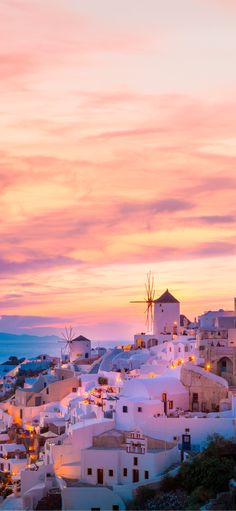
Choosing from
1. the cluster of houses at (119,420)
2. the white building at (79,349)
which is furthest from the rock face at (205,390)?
the white building at (79,349)

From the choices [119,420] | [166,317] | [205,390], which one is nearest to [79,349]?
[166,317]

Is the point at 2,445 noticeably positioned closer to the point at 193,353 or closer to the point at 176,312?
the point at 193,353

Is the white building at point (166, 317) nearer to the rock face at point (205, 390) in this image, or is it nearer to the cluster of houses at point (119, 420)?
the cluster of houses at point (119, 420)

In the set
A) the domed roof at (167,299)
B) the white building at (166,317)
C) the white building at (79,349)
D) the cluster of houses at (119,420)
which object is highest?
the domed roof at (167,299)

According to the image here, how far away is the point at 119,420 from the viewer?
119 ft

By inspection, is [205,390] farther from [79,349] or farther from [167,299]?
[79,349]

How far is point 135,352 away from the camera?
49.1m

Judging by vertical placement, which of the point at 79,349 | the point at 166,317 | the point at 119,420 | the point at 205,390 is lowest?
the point at 119,420

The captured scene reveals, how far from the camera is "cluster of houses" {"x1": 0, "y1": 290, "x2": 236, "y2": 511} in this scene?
33531mm

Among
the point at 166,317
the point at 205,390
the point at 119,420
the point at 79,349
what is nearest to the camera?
the point at 119,420

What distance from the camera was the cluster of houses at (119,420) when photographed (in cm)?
3353

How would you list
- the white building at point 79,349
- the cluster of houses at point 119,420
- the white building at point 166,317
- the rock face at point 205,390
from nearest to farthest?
1. the cluster of houses at point 119,420
2. the rock face at point 205,390
3. the white building at point 166,317
4. the white building at point 79,349

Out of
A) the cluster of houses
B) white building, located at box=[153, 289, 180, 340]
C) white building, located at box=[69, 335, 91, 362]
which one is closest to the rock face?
the cluster of houses

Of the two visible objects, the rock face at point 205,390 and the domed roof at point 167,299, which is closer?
the rock face at point 205,390
